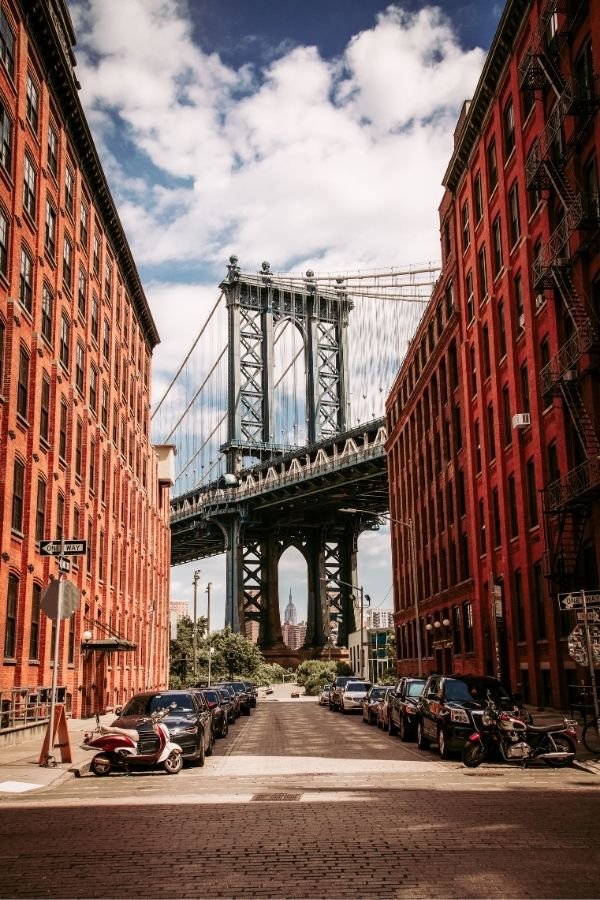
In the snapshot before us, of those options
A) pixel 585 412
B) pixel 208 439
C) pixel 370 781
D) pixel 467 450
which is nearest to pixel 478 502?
pixel 467 450

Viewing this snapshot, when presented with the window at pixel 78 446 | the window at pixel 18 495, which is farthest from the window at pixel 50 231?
the window at pixel 18 495

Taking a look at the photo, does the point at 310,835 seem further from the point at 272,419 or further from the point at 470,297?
the point at 272,419

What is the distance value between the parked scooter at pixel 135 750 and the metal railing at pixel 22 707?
7.19 m

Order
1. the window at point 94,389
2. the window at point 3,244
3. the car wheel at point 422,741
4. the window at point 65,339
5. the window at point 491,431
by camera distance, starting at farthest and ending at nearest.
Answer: the window at point 94,389
the window at point 491,431
the window at point 65,339
the window at point 3,244
the car wheel at point 422,741

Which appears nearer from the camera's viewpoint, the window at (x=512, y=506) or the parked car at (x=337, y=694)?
the window at (x=512, y=506)

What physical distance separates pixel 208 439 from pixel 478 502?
266ft

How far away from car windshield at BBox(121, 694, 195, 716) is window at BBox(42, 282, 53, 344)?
1722cm

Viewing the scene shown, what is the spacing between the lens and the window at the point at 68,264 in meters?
Answer: 38.3

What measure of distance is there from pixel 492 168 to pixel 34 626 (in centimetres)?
2634

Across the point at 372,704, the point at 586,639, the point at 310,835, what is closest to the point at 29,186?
the point at 372,704

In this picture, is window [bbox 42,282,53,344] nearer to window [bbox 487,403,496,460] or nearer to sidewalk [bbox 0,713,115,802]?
sidewalk [bbox 0,713,115,802]

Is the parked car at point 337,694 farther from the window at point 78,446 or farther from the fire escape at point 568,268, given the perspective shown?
the fire escape at point 568,268

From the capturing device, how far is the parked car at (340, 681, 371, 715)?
44.9 meters

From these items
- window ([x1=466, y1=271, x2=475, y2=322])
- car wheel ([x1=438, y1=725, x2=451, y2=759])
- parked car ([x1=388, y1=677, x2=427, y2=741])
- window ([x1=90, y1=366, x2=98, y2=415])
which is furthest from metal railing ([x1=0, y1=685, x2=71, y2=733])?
window ([x1=466, y1=271, x2=475, y2=322])
